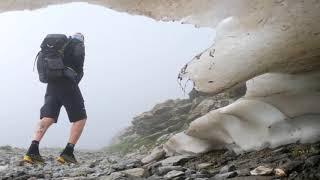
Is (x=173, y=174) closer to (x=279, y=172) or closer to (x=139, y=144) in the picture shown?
(x=279, y=172)

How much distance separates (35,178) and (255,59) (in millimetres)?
3580

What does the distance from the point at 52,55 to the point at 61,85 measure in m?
0.73

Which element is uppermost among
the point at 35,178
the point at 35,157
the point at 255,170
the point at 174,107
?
the point at 174,107

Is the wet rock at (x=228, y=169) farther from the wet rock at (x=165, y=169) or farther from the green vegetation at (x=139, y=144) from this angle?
the green vegetation at (x=139, y=144)

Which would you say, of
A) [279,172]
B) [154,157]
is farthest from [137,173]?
[279,172]

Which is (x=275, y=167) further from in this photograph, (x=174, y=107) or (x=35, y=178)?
(x=174, y=107)

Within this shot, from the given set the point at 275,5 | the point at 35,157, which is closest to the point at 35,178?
the point at 35,157

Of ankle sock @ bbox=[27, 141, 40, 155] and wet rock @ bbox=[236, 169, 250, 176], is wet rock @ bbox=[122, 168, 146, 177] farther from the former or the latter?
ankle sock @ bbox=[27, 141, 40, 155]

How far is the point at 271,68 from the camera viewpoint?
4938 mm

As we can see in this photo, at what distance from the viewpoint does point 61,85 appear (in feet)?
24.8

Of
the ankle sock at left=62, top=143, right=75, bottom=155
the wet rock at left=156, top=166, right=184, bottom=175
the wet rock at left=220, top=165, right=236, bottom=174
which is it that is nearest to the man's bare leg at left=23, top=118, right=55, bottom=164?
the ankle sock at left=62, top=143, right=75, bottom=155

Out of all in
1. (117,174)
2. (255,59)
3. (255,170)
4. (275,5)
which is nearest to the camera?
(275,5)

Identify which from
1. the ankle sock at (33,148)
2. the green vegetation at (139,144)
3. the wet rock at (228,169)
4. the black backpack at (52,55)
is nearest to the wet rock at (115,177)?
the wet rock at (228,169)

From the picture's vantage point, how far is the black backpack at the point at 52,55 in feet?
22.9
